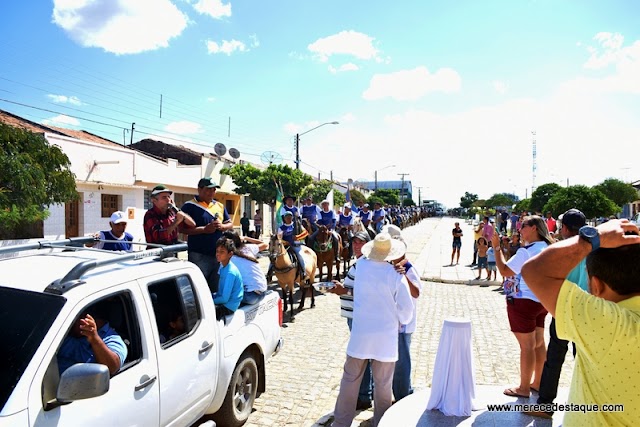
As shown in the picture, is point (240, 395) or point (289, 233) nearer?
point (240, 395)

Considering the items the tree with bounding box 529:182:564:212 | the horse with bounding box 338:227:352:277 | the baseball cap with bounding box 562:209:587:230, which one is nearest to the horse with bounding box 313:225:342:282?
the horse with bounding box 338:227:352:277

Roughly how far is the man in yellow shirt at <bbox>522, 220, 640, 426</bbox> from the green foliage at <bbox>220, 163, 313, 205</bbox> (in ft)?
84.1

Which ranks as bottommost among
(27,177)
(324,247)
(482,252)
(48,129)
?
(482,252)

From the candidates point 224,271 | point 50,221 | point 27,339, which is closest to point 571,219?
point 224,271

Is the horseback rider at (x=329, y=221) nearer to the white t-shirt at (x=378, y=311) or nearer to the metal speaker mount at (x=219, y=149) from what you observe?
the white t-shirt at (x=378, y=311)

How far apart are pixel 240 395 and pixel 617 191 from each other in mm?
44507

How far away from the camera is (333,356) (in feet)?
21.9

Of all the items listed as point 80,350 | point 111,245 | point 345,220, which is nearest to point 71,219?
point 345,220

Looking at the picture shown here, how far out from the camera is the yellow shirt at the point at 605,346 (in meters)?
1.75

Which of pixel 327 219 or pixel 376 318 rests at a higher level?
pixel 327 219

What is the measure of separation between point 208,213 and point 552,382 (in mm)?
4231

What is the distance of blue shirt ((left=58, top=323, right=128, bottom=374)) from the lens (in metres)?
2.72

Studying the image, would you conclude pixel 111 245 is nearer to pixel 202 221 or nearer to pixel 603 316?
pixel 202 221

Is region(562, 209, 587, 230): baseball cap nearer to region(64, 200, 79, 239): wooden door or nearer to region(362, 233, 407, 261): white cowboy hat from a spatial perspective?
region(362, 233, 407, 261): white cowboy hat
